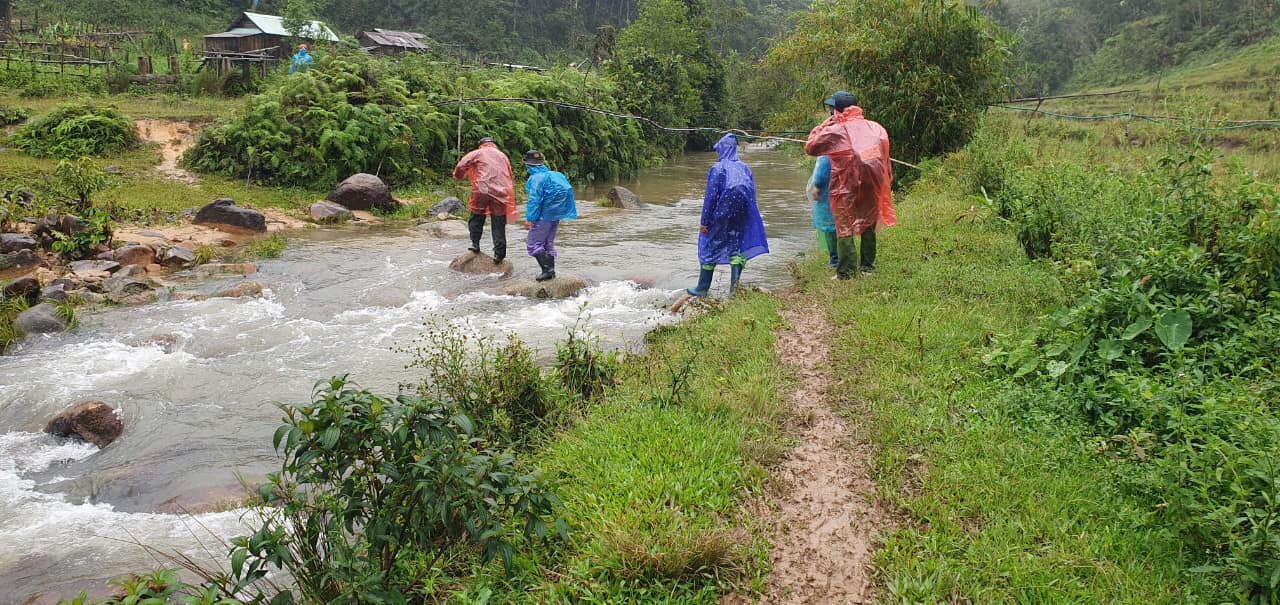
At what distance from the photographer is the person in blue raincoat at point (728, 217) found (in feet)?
26.6

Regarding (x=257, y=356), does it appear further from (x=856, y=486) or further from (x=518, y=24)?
(x=518, y=24)

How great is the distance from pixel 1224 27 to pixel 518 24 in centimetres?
4569

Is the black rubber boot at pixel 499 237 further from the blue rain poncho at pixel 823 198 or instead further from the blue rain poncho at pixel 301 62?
the blue rain poncho at pixel 301 62

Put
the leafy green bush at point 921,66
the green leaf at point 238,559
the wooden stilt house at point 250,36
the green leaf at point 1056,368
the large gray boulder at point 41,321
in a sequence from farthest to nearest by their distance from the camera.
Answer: the wooden stilt house at point 250,36
the leafy green bush at point 921,66
the large gray boulder at point 41,321
the green leaf at point 1056,368
the green leaf at point 238,559

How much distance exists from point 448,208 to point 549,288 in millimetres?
6591

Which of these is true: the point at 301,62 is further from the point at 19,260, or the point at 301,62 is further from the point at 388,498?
the point at 388,498

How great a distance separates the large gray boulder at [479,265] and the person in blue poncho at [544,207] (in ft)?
2.95

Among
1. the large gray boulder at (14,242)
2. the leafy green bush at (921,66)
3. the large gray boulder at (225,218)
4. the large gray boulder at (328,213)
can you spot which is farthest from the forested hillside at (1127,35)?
the large gray boulder at (14,242)

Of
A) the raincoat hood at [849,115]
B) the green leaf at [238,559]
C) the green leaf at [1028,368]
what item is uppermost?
the raincoat hood at [849,115]

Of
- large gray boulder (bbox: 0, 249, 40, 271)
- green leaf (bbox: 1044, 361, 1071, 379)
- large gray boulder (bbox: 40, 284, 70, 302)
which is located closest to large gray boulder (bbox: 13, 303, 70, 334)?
large gray boulder (bbox: 40, 284, 70, 302)

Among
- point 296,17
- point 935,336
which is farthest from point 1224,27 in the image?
point 935,336

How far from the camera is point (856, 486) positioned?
3.97m

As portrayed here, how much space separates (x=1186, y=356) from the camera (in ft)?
14.1

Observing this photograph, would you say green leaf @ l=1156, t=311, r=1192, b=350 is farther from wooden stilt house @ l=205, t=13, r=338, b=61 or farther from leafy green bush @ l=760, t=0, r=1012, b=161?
wooden stilt house @ l=205, t=13, r=338, b=61
